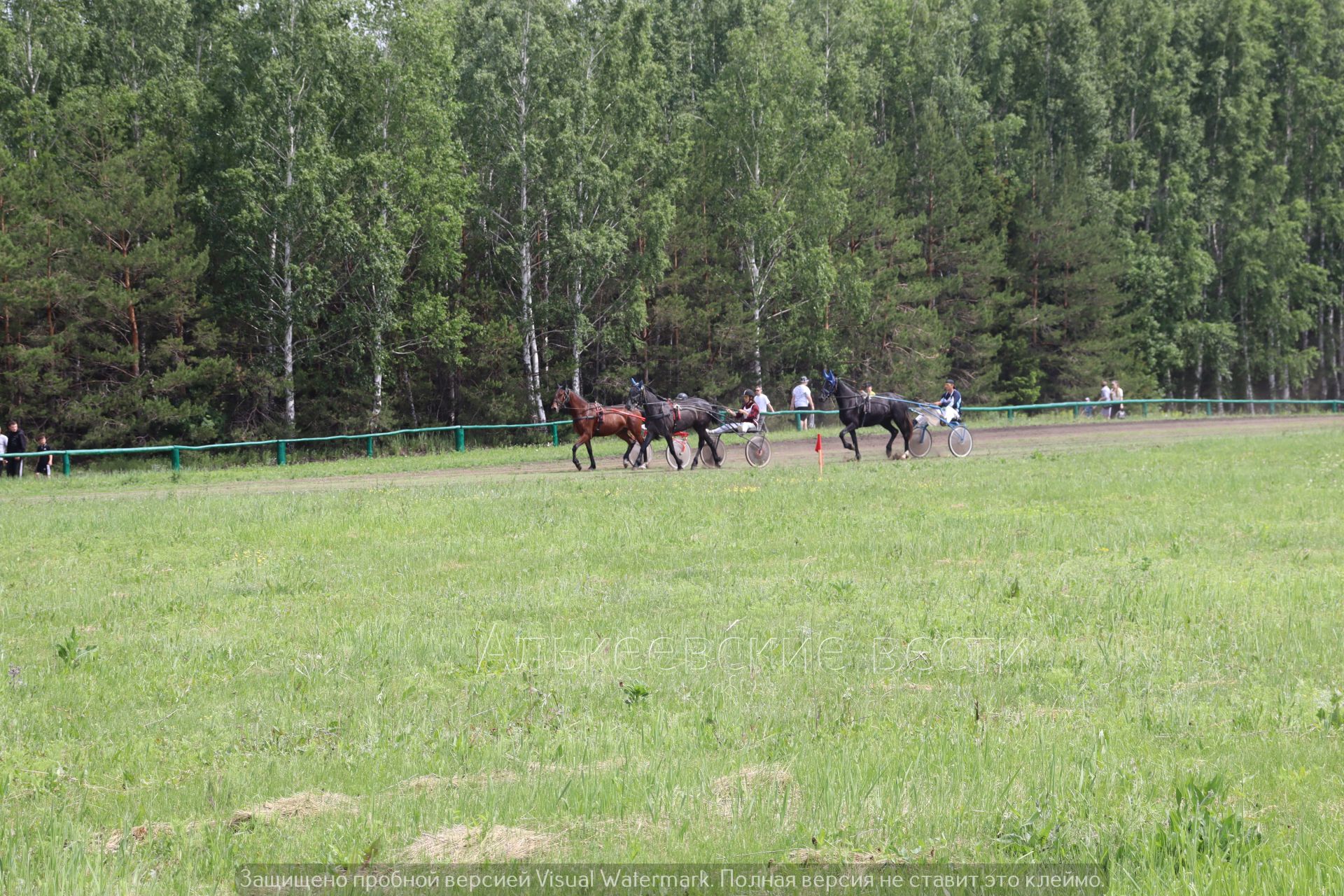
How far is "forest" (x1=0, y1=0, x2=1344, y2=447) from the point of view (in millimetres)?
41000

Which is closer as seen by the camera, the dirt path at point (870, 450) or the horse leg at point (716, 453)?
the dirt path at point (870, 450)

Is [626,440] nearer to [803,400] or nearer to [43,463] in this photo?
[803,400]

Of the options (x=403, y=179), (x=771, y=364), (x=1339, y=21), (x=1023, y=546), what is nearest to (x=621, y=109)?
(x=403, y=179)

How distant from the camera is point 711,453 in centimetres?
2978

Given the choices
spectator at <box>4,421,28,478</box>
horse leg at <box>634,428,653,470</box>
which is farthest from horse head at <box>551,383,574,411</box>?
spectator at <box>4,421,28,478</box>

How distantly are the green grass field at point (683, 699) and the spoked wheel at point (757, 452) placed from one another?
12.2 meters

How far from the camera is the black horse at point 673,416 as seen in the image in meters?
28.3

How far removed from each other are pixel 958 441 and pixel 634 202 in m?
23.6

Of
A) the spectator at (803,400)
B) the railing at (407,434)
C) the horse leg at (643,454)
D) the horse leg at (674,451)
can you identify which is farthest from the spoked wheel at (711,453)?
the spectator at (803,400)

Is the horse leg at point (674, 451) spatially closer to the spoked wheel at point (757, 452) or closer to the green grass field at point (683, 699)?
the spoked wheel at point (757, 452)

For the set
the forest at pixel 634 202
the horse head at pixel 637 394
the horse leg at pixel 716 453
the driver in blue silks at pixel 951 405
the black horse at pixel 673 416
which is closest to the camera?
the black horse at pixel 673 416

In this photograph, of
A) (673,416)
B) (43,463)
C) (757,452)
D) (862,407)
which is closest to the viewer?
(673,416)

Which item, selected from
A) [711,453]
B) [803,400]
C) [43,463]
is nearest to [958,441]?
[711,453]

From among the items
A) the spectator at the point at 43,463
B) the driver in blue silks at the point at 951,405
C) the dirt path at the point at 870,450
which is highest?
the driver in blue silks at the point at 951,405
